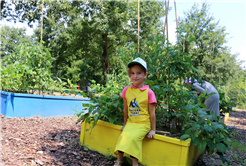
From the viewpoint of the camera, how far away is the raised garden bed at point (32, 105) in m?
4.02

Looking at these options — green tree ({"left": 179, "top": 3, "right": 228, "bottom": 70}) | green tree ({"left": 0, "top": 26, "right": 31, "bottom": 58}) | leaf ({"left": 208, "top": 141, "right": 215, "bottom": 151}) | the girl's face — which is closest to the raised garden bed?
the girl's face

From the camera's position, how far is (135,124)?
2.03 m

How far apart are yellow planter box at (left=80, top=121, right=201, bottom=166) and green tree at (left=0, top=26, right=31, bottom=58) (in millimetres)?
47595

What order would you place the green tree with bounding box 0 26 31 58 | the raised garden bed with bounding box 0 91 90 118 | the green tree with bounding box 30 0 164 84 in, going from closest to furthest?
the raised garden bed with bounding box 0 91 90 118 → the green tree with bounding box 30 0 164 84 → the green tree with bounding box 0 26 31 58

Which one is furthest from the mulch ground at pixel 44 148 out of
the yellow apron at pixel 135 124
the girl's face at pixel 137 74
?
the girl's face at pixel 137 74

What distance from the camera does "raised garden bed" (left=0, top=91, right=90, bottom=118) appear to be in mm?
4020

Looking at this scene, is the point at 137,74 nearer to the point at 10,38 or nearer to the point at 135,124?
the point at 135,124

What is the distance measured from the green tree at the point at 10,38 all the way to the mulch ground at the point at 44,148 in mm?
46193

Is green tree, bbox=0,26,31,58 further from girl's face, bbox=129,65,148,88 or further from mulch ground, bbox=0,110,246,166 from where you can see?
girl's face, bbox=129,65,148,88

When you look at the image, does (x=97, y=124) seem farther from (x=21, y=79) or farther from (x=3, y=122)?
(x=21, y=79)

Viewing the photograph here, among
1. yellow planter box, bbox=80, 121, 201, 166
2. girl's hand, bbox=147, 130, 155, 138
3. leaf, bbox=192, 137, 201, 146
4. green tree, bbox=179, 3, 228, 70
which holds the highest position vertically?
green tree, bbox=179, 3, 228, 70

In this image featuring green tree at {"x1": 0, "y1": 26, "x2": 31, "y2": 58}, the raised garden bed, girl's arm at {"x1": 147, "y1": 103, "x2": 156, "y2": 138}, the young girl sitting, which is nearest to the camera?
the young girl sitting

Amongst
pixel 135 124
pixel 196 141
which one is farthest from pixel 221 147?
pixel 135 124

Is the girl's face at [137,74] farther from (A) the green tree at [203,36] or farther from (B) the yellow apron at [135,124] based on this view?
(A) the green tree at [203,36]
